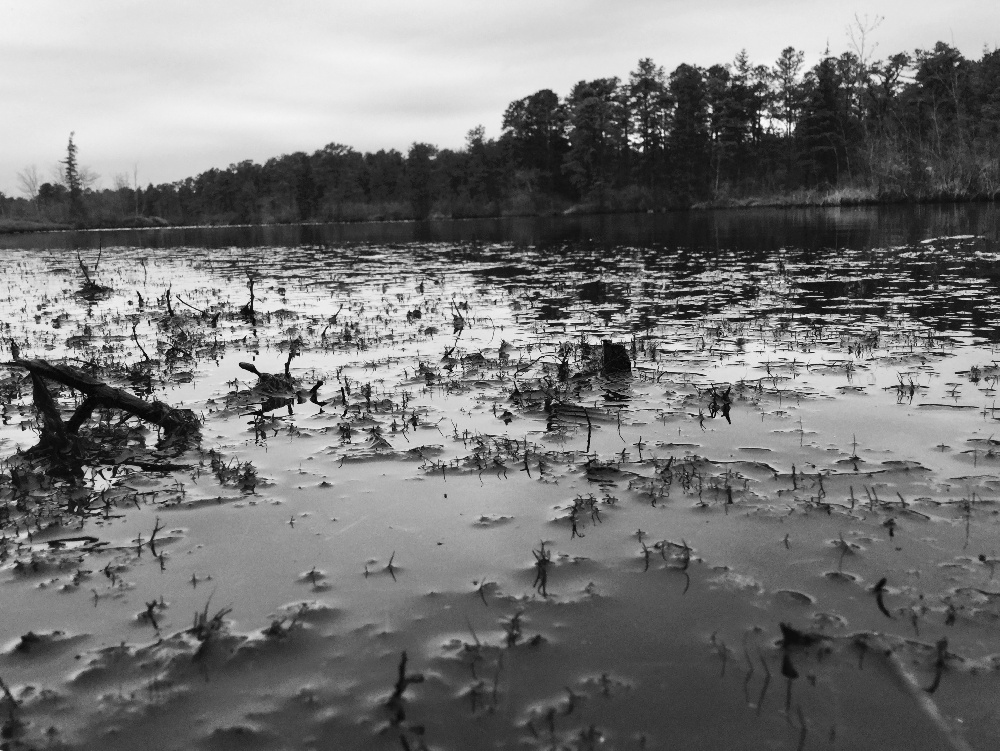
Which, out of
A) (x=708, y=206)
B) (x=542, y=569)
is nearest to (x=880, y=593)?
(x=542, y=569)

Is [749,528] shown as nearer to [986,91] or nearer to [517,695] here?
[517,695]

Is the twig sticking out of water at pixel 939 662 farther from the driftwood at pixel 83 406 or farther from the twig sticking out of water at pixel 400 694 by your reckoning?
the driftwood at pixel 83 406

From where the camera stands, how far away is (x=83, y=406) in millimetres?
6098

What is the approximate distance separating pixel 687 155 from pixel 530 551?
312ft

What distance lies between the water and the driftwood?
0.22m

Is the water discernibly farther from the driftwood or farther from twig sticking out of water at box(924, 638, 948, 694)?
the driftwood

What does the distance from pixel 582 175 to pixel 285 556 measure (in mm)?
94499

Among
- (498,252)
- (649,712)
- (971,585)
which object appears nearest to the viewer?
(649,712)

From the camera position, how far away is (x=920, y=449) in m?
5.39

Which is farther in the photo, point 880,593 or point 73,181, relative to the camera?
point 73,181

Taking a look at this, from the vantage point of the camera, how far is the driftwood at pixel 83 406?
5973 millimetres

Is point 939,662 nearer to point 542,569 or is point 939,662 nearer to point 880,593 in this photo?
point 880,593

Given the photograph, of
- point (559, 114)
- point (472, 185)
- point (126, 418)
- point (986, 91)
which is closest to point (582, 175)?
point (559, 114)

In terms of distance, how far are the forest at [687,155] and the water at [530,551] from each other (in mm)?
53309
